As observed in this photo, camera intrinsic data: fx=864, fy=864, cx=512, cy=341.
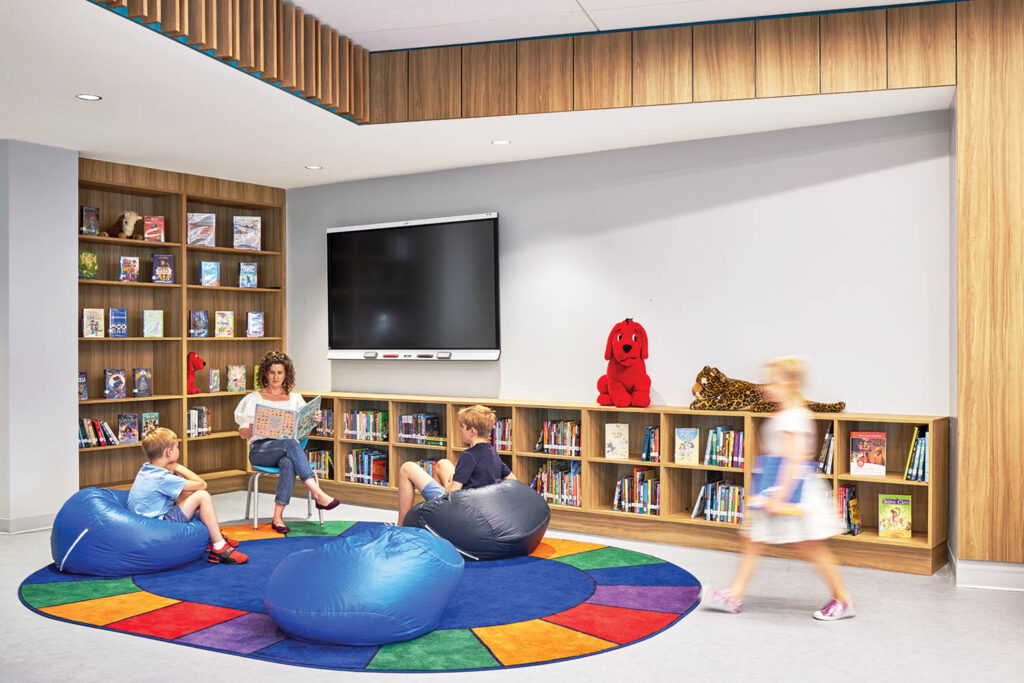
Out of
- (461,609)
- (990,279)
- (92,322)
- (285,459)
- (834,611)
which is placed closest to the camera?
(834,611)

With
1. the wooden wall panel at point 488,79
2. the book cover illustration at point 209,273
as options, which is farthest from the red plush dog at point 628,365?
the book cover illustration at point 209,273

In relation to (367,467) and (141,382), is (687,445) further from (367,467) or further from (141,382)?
(141,382)

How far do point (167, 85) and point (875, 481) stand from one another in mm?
4376

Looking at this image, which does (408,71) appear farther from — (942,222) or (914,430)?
(914,430)

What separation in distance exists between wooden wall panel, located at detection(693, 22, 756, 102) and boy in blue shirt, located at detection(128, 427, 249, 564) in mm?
3487

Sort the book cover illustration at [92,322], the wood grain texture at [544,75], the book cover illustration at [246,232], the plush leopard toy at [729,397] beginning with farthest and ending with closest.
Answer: the book cover illustration at [246,232] < the book cover illustration at [92,322] < the plush leopard toy at [729,397] < the wood grain texture at [544,75]

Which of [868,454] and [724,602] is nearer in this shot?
[724,602]

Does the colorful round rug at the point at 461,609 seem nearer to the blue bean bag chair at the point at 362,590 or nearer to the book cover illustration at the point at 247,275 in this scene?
the blue bean bag chair at the point at 362,590

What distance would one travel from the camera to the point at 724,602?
400 centimetres

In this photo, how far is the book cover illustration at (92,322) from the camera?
21.2 feet

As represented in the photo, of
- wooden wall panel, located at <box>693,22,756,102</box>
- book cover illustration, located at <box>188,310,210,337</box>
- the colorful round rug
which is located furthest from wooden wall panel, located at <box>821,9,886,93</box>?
book cover illustration, located at <box>188,310,210,337</box>

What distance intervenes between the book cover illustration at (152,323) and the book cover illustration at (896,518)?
542 cm

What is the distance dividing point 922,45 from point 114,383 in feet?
19.4

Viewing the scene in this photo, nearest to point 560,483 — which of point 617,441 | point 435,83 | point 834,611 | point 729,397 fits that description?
point 617,441
